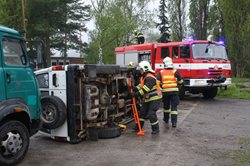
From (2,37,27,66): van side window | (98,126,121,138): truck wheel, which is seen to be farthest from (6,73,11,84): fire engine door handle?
(98,126,121,138): truck wheel

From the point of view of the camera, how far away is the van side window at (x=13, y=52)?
17.4ft

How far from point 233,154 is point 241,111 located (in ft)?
19.0

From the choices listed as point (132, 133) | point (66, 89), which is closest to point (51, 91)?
point (66, 89)

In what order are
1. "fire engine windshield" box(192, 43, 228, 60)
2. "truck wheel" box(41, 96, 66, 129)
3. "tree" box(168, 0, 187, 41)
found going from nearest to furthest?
1. "truck wheel" box(41, 96, 66, 129)
2. "fire engine windshield" box(192, 43, 228, 60)
3. "tree" box(168, 0, 187, 41)

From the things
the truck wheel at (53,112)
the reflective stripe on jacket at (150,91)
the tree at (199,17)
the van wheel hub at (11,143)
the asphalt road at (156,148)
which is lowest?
the asphalt road at (156,148)

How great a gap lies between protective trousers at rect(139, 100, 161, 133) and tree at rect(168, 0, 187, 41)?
35589mm

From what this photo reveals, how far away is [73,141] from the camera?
6.75 meters

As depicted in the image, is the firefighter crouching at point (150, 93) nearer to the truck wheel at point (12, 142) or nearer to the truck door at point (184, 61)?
the truck wheel at point (12, 142)

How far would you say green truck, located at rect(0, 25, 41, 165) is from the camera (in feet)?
17.0

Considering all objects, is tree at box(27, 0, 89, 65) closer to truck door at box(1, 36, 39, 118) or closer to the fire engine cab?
the fire engine cab

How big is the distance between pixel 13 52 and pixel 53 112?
5.54 ft

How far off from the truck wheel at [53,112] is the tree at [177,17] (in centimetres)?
3723

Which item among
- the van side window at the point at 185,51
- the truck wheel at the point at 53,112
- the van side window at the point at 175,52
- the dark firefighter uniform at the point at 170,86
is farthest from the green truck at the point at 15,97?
the van side window at the point at 175,52

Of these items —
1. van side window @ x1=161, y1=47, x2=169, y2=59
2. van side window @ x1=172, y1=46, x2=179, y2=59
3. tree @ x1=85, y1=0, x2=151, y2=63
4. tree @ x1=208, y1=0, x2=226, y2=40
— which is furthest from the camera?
tree @ x1=208, y1=0, x2=226, y2=40
